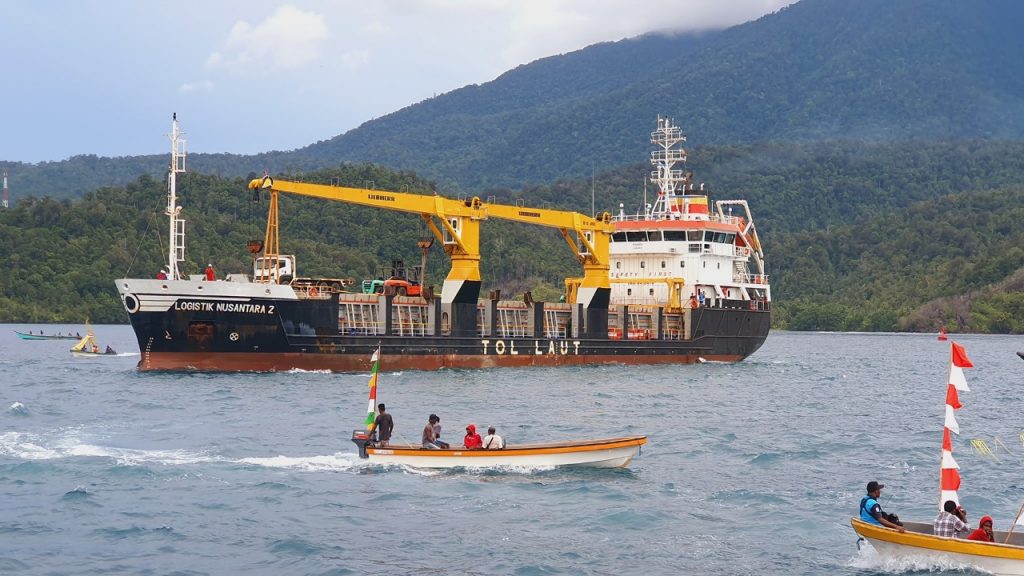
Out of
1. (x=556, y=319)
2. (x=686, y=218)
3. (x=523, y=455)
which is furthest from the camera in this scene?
(x=686, y=218)

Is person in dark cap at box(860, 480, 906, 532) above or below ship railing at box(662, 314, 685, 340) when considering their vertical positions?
below

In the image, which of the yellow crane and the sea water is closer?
the sea water

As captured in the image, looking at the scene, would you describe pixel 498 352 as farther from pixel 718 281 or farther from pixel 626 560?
pixel 626 560

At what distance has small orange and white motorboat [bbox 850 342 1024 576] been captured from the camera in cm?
1909

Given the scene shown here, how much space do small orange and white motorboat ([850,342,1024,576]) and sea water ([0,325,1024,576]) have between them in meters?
0.49

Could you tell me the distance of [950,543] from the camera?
761 inches

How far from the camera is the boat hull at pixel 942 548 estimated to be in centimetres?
1905

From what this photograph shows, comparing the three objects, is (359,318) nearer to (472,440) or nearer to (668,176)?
(668,176)

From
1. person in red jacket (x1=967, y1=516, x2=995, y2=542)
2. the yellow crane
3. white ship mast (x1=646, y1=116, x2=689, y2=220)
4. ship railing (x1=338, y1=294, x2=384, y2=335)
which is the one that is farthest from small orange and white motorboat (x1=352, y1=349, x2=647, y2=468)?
white ship mast (x1=646, y1=116, x2=689, y2=220)

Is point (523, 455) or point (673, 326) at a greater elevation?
point (673, 326)

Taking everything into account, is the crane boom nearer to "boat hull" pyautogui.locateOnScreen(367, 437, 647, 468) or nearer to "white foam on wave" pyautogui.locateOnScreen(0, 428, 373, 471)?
"white foam on wave" pyautogui.locateOnScreen(0, 428, 373, 471)

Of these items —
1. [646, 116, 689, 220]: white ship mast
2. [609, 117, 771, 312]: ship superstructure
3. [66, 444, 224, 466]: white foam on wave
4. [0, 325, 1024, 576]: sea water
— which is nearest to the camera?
[0, 325, 1024, 576]: sea water

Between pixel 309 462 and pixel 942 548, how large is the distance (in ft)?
48.3

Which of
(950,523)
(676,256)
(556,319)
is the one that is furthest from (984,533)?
(676,256)
